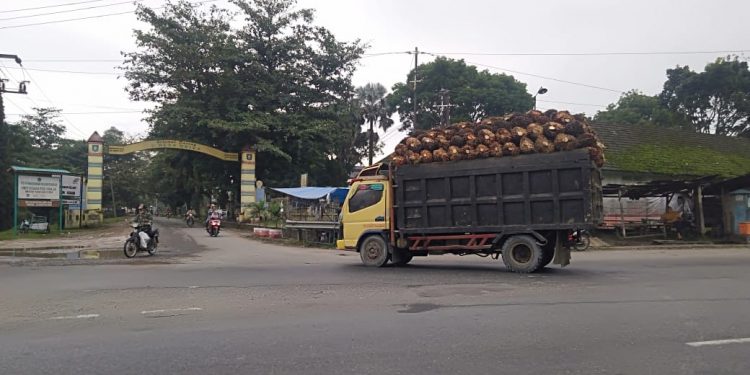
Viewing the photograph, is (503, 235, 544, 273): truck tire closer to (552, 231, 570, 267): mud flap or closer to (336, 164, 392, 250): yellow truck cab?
(552, 231, 570, 267): mud flap

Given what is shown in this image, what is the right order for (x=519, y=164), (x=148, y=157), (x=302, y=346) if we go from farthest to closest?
1. (x=148, y=157)
2. (x=519, y=164)
3. (x=302, y=346)

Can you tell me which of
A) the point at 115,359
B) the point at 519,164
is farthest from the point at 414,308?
the point at 519,164

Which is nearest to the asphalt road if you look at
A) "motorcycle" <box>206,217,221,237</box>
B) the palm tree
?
"motorcycle" <box>206,217,221,237</box>

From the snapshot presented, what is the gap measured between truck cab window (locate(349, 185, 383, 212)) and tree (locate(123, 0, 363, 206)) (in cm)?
2257

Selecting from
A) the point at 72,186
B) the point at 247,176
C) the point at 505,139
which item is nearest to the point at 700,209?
the point at 505,139

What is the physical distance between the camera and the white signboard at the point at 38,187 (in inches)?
1003

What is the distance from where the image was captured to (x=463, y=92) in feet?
167

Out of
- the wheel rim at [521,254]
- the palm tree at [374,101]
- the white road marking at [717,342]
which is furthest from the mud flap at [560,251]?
the palm tree at [374,101]

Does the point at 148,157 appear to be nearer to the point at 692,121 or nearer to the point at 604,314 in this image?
the point at 692,121

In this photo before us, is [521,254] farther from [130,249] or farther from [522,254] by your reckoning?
[130,249]

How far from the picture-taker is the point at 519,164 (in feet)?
39.8

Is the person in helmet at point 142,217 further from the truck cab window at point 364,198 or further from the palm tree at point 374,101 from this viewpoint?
the palm tree at point 374,101

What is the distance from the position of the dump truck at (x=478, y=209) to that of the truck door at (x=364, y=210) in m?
0.03

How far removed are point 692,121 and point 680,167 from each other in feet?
74.2
